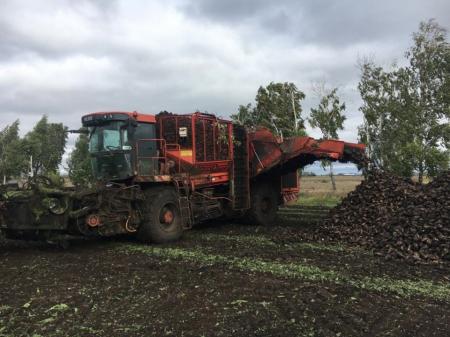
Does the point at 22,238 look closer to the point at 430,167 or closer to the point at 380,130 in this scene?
the point at 430,167

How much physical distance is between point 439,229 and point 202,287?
16.0 feet

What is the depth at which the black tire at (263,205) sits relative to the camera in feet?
47.9

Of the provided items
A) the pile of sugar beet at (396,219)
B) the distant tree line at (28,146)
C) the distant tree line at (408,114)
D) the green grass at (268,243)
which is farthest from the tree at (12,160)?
the pile of sugar beet at (396,219)

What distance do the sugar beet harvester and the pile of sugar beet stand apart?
4.99ft

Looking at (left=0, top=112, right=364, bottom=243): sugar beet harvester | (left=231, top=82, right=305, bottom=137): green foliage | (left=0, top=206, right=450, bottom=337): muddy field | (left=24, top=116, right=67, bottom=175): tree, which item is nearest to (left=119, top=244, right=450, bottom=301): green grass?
(left=0, top=206, right=450, bottom=337): muddy field

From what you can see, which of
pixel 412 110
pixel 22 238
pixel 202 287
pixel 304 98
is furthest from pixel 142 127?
pixel 304 98

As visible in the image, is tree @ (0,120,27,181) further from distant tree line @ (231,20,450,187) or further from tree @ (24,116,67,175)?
distant tree line @ (231,20,450,187)

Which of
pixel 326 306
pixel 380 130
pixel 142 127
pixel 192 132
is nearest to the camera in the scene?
pixel 326 306

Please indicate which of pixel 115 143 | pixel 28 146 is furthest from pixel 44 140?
pixel 115 143

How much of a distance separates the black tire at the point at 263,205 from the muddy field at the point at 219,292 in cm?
446

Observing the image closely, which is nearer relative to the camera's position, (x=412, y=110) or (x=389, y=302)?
(x=389, y=302)

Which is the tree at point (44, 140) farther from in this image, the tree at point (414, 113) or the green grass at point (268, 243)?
the green grass at point (268, 243)

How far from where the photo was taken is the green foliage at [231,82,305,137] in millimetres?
35438

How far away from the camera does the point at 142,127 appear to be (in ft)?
36.6
